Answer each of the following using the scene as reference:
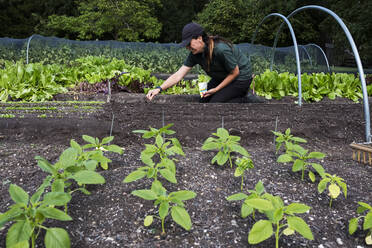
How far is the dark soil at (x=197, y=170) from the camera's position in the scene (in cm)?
137

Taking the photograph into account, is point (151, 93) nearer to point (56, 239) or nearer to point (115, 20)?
point (56, 239)

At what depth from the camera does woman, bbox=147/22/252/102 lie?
3.38 metres

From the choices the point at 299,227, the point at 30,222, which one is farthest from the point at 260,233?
the point at 30,222

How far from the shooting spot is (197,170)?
6.57 feet

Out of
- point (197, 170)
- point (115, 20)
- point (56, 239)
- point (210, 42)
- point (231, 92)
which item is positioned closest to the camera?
point (56, 239)

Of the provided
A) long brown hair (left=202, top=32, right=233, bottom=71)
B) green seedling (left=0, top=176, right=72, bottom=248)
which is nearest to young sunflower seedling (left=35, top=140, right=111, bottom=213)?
green seedling (left=0, top=176, right=72, bottom=248)

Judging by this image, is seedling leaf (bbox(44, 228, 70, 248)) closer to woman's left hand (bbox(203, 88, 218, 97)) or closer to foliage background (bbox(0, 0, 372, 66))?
woman's left hand (bbox(203, 88, 218, 97))

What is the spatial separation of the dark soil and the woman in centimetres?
61

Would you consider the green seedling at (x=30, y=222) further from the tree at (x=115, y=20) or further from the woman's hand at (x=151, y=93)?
the tree at (x=115, y=20)

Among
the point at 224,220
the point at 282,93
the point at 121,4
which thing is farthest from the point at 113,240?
the point at 121,4

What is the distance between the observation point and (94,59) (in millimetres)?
6957

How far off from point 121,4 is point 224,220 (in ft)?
61.6

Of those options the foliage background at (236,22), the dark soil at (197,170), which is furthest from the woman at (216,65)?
the foliage background at (236,22)

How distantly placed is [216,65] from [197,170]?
2237 mm
